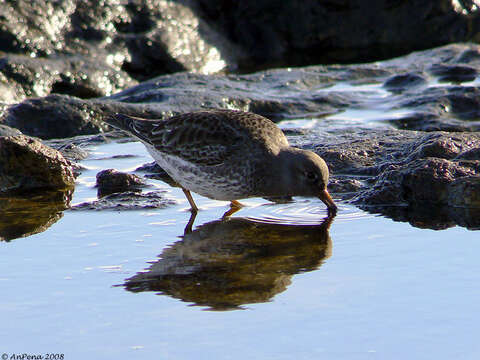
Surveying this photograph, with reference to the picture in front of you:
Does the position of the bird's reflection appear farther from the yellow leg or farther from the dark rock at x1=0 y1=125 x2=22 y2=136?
the dark rock at x1=0 y1=125 x2=22 y2=136

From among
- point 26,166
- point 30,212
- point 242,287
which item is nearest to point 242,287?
point 242,287

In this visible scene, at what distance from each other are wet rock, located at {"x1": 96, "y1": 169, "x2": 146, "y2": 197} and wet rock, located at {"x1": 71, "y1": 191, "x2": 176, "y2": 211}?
0.30 meters

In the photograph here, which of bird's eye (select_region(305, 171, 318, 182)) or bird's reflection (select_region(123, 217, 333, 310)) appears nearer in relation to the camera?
bird's reflection (select_region(123, 217, 333, 310))

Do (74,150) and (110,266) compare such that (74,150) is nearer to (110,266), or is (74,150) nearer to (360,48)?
(110,266)

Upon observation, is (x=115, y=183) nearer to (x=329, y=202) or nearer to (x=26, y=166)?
(x=26, y=166)

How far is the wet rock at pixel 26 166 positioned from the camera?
8.87 meters

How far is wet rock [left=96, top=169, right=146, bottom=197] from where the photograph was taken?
8743 mm

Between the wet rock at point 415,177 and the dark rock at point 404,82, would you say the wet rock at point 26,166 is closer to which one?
the wet rock at point 415,177

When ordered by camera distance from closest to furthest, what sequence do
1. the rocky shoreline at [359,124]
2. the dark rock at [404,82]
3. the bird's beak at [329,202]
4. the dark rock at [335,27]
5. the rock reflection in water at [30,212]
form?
1. the rock reflection in water at [30,212]
2. the bird's beak at [329,202]
3. the rocky shoreline at [359,124]
4. the dark rock at [404,82]
5. the dark rock at [335,27]

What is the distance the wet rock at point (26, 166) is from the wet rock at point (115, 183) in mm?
448

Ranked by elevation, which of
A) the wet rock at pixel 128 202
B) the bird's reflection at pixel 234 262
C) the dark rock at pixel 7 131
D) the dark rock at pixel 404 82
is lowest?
the bird's reflection at pixel 234 262

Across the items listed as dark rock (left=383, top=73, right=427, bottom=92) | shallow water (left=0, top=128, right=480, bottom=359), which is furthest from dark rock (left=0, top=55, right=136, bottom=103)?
shallow water (left=0, top=128, right=480, bottom=359)

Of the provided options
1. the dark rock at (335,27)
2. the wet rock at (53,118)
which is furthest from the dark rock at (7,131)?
the dark rock at (335,27)

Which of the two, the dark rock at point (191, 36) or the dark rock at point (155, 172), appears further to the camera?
the dark rock at point (191, 36)
